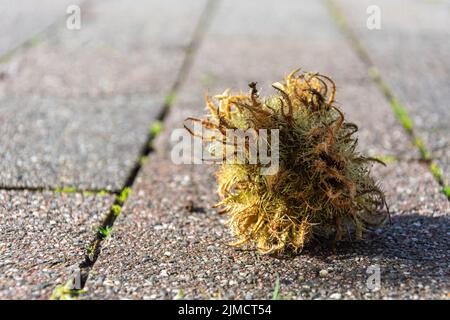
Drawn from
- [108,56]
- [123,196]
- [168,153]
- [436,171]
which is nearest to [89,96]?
[108,56]

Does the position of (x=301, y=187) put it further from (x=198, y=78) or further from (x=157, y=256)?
(x=198, y=78)

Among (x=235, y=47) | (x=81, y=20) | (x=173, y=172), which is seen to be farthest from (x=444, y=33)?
(x=173, y=172)

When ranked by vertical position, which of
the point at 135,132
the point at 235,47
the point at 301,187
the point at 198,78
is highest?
the point at 235,47

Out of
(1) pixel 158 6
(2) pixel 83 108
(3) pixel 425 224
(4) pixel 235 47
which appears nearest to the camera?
(3) pixel 425 224

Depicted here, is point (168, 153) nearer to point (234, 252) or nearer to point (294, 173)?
point (234, 252)

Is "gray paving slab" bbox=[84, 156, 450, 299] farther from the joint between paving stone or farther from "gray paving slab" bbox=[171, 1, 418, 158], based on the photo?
"gray paving slab" bbox=[171, 1, 418, 158]

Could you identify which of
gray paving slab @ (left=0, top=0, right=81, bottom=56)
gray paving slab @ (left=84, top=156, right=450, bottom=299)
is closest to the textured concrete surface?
gray paving slab @ (left=84, top=156, right=450, bottom=299)
